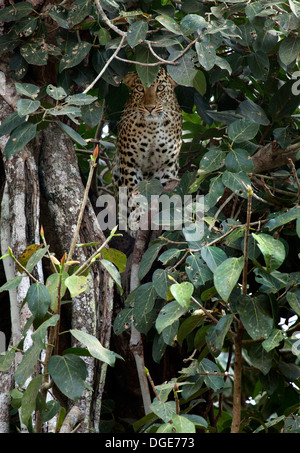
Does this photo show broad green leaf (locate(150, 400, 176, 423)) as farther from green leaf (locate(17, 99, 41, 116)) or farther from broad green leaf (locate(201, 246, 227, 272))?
green leaf (locate(17, 99, 41, 116))

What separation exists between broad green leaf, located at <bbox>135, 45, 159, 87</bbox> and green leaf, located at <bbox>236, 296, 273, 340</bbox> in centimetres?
97

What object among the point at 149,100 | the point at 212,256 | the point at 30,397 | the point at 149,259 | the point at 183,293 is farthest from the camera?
the point at 149,100

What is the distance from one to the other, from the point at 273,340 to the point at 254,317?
0.12 metres

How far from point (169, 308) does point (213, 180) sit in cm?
57

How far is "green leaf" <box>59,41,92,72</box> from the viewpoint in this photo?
2744 mm

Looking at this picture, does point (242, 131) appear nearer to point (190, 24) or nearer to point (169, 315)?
point (190, 24)

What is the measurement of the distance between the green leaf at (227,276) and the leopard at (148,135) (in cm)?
185

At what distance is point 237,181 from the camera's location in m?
2.31

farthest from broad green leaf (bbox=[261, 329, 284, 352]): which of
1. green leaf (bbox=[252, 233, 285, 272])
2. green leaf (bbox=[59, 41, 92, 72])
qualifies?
green leaf (bbox=[59, 41, 92, 72])

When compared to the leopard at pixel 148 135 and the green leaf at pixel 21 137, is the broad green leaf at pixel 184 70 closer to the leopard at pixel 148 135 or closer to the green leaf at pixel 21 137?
the green leaf at pixel 21 137

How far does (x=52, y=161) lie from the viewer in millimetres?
2947

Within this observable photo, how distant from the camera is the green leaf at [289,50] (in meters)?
2.57

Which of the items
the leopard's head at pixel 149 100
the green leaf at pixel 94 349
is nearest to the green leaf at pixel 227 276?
the green leaf at pixel 94 349

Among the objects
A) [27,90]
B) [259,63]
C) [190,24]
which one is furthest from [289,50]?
[27,90]
